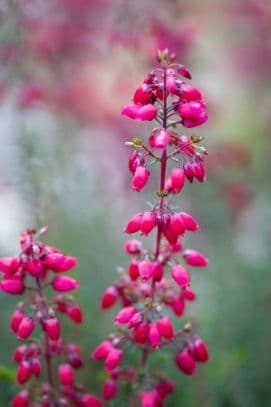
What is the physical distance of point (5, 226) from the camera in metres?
5.38

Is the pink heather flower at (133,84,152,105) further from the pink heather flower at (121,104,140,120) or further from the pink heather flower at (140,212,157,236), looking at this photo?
the pink heather flower at (140,212,157,236)

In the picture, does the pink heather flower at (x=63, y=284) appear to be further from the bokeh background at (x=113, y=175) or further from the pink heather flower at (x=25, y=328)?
the bokeh background at (x=113, y=175)

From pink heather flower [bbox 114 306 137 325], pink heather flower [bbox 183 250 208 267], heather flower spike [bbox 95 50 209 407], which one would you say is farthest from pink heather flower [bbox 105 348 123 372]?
pink heather flower [bbox 183 250 208 267]

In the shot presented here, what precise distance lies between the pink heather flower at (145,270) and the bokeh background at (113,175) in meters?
1.17

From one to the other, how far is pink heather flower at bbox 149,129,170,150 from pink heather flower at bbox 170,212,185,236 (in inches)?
7.8

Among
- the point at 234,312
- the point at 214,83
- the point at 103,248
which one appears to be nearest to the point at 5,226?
the point at 103,248

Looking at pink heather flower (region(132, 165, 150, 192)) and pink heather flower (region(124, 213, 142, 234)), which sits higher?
pink heather flower (region(132, 165, 150, 192))

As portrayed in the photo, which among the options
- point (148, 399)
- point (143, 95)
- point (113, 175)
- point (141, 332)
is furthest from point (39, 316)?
point (113, 175)

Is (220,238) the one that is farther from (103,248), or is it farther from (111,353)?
(111,353)

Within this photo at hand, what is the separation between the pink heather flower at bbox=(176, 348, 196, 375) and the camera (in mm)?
1798

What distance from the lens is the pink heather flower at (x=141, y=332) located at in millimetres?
1729

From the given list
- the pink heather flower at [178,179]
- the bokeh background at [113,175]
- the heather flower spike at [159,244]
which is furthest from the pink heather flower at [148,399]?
the bokeh background at [113,175]

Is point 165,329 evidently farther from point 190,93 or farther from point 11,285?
point 190,93

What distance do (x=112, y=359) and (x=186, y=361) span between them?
0.20 m
